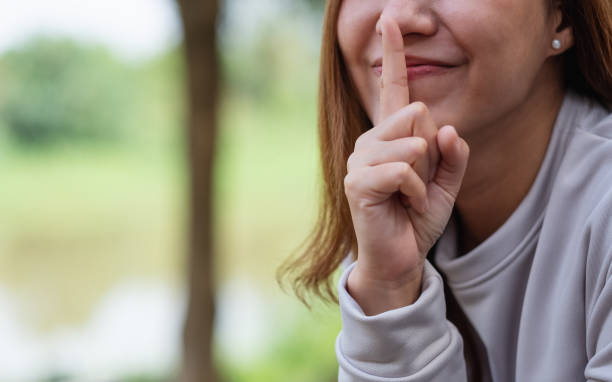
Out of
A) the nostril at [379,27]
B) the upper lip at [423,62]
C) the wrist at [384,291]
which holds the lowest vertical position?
the wrist at [384,291]

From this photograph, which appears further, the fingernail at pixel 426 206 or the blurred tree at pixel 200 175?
the blurred tree at pixel 200 175

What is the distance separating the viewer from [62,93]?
9430 millimetres

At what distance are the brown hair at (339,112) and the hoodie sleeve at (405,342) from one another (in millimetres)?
260

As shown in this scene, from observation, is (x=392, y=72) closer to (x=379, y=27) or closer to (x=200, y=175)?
(x=379, y=27)

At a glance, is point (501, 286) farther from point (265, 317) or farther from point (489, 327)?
point (265, 317)

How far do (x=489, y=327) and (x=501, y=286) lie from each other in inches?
3.3

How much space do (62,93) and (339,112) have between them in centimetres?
878

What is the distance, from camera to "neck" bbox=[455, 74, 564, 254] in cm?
123

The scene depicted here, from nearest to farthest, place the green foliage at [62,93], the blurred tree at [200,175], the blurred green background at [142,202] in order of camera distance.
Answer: the blurred tree at [200,175] < the blurred green background at [142,202] < the green foliage at [62,93]

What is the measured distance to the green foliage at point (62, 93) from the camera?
8.95 meters

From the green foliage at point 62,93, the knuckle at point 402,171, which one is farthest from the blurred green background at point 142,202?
the knuckle at point 402,171

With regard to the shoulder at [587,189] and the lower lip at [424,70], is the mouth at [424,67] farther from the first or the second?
the shoulder at [587,189]

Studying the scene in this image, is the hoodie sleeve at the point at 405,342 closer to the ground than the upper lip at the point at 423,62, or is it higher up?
closer to the ground

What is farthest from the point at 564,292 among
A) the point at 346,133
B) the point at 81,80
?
the point at 81,80
